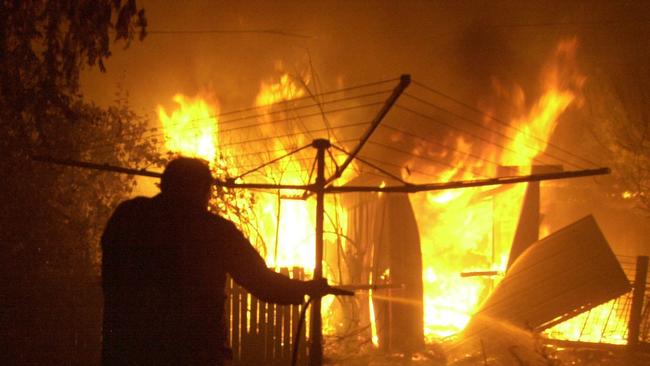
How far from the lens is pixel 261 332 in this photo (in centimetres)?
771

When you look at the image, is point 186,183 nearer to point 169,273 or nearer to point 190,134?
point 169,273

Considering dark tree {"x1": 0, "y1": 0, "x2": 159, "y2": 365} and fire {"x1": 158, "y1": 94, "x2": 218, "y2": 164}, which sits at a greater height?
fire {"x1": 158, "y1": 94, "x2": 218, "y2": 164}

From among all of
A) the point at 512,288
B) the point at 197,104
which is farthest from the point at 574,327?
the point at 197,104

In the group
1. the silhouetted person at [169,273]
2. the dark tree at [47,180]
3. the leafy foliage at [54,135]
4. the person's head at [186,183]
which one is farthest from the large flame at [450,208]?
the silhouetted person at [169,273]

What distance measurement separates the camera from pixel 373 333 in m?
10.6

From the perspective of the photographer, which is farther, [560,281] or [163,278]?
[560,281]

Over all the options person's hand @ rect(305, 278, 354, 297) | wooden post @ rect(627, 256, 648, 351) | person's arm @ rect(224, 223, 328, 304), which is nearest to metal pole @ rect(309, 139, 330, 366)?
person's hand @ rect(305, 278, 354, 297)

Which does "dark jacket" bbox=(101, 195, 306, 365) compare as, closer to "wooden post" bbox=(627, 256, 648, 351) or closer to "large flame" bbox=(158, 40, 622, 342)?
"large flame" bbox=(158, 40, 622, 342)

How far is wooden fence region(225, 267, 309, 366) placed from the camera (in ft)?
25.1

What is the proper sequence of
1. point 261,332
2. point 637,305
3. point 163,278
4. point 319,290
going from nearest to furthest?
point 163,278, point 319,290, point 261,332, point 637,305

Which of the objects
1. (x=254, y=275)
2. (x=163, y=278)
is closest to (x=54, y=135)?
(x=163, y=278)

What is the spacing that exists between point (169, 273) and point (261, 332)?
504cm

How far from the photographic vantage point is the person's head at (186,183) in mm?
3104

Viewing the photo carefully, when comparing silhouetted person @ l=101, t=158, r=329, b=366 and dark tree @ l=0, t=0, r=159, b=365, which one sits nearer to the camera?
Answer: silhouetted person @ l=101, t=158, r=329, b=366
